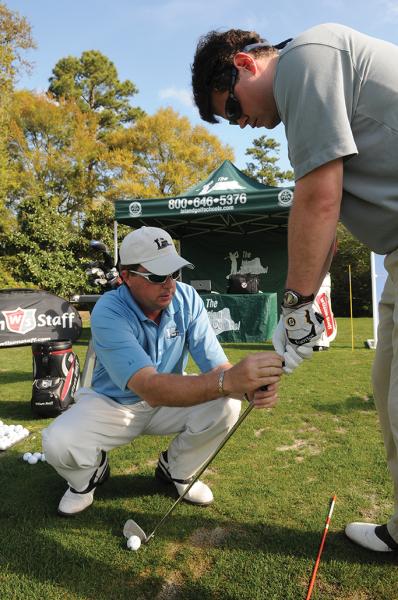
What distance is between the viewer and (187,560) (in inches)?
82.8

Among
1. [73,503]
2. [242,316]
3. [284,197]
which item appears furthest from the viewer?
[242,316]

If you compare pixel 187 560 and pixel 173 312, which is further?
pixel 173 312

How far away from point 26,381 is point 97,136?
83.0 ft

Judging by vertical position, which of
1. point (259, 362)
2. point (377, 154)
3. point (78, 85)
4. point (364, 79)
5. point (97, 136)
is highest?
point (78, 85)

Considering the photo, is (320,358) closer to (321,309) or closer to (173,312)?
(321,309)

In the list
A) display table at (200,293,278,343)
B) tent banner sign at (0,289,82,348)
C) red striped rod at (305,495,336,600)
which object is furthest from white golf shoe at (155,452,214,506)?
display table at (200,293,278,343)

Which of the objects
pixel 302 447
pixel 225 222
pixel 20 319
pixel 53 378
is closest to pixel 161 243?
pixel 302 447

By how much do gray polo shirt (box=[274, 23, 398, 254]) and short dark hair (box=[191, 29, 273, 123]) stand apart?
26cm

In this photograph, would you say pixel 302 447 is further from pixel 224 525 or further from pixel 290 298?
pixel 290 298

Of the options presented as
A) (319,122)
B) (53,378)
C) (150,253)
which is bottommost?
(53,378)

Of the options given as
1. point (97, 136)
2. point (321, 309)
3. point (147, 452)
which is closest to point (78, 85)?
point (97, 136)

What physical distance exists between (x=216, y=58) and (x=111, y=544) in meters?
2.11

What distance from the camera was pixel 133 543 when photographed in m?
2.17

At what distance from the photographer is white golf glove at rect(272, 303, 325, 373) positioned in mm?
1660
